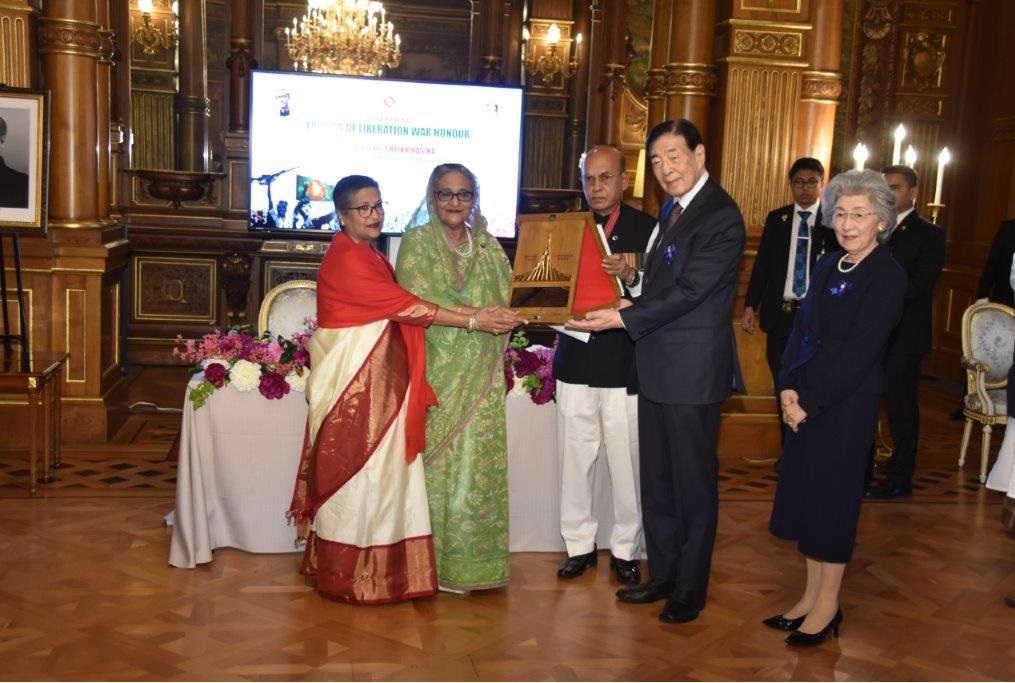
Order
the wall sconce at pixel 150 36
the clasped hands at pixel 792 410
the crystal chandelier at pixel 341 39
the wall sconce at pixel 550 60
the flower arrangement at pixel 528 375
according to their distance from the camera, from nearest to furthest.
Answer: the clasped hands at pixel 792 410 < the flower arrangement at pixel 528 375 < the crystal chandelier at pixel 341 39 < the wall sconce at pixel 150 36 < the wall sconce at pixel 550 60

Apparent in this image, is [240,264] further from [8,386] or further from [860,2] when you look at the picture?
[860,2]

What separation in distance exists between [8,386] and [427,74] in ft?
37.3

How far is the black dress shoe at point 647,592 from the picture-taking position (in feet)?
13.5

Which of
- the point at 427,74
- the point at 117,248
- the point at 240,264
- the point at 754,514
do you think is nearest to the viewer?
the point at 754,514

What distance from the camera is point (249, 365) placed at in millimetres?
4469

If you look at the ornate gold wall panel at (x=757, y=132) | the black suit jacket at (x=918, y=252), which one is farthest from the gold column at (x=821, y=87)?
the black suit jacket at (x=918, y=252)

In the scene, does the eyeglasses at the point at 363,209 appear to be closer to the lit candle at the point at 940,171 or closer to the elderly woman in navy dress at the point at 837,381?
the elderly woman in navy dress at the point at 837,381

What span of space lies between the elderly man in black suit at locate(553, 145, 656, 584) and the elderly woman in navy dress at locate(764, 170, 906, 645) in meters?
0.72

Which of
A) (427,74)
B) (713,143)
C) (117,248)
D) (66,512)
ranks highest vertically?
(427,74)

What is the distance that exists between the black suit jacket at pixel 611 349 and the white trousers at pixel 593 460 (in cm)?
6

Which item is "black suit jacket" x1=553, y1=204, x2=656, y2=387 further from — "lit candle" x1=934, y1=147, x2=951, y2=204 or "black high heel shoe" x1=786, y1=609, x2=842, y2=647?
"lit candle" x1=934, y1=147, x2=951, y2=204

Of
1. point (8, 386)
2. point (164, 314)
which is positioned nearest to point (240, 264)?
point (164, 314)

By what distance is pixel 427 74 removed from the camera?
51.6 ft

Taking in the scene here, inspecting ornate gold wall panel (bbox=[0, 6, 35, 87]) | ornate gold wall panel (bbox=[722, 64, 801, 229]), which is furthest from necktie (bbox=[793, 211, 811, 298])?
ornate gold wall panel (bbox=[0, 6, 35, 87])
